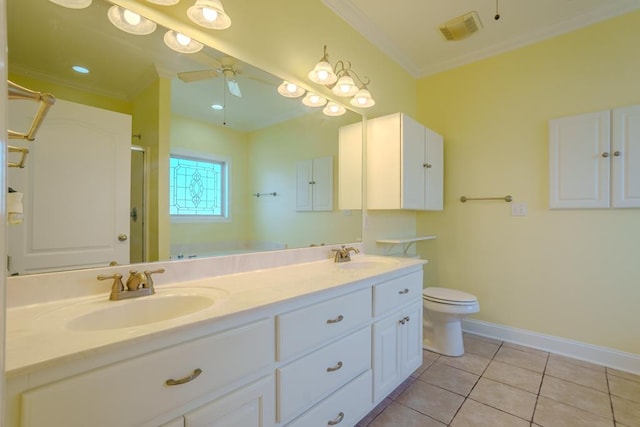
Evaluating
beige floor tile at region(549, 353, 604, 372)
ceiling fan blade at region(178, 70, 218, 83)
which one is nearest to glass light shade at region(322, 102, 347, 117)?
ceiling fan blade at region(178, 70, 218, 83)

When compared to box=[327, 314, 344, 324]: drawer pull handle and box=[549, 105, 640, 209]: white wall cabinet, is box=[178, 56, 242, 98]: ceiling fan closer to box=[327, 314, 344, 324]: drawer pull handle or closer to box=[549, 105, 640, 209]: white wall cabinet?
box=[327, 314, 344, 324]: drawer pull handle

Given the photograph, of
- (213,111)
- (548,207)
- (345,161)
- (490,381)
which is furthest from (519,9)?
(490,381)

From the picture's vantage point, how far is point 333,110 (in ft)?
6.80

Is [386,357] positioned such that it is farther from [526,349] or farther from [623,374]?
[623,374]

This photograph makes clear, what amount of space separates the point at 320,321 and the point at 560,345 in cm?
225

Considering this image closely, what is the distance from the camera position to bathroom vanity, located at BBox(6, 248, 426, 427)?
61cm

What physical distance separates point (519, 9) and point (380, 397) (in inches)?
109

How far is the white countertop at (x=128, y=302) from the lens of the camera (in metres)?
0.60

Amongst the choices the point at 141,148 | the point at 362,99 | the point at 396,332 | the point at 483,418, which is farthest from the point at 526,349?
the point at 141,148

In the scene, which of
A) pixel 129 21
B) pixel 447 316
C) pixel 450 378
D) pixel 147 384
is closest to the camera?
pixel 147 384

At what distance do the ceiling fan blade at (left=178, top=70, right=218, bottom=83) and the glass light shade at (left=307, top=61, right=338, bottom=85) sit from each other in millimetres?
628

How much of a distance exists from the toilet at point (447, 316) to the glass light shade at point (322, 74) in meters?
1.78

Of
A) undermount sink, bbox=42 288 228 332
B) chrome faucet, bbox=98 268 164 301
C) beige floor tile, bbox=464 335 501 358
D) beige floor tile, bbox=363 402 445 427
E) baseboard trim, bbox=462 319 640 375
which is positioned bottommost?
beige floor tile, bbox=464 335 501 358

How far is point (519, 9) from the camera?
203cm
